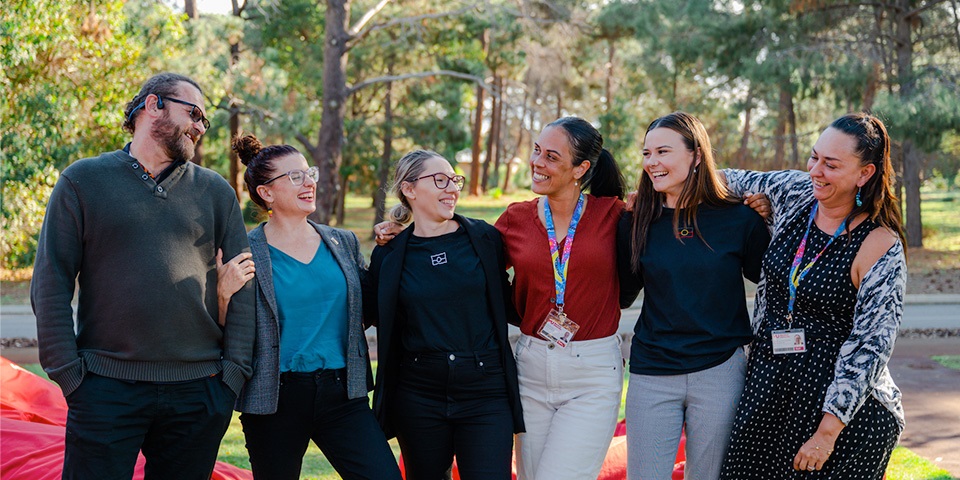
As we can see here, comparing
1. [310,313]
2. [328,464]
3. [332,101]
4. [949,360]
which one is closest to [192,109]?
[310,313]

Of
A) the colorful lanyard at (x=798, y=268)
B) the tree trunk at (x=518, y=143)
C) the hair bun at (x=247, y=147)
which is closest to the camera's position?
the colorful lanyard at (x=798, y=268)

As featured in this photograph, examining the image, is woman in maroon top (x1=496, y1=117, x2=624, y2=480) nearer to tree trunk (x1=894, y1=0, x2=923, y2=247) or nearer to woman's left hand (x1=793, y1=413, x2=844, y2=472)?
woman's left hand (x1=793, y1=413, x2=844, y2=472)

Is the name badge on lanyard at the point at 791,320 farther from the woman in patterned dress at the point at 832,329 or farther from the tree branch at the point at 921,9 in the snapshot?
the tree branch at the point at 921,9

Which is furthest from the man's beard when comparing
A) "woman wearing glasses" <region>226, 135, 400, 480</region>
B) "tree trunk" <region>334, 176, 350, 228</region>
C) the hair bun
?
"tree trunk" <region>334, 176, 350, 228</region>

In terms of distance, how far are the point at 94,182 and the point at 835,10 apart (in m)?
16.5

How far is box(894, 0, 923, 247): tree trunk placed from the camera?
14.9 metres

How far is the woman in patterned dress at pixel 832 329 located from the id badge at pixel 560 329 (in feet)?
2.23

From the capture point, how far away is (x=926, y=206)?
40781 mm

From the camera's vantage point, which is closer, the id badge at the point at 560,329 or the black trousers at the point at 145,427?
the black trousers at the point at 145,427

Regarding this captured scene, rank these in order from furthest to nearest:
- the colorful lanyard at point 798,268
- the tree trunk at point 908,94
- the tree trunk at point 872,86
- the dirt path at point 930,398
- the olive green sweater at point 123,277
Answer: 1. the tree trunk at point 872,86
2. the tree trunk at point 908,94
3. the dirt path at point 930,398
4. the colorful lanyard at point 798,268
5. the olive green sweater at point 123,277

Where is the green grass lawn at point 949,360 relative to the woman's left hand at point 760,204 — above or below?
below

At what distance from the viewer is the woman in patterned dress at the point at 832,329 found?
2930mm

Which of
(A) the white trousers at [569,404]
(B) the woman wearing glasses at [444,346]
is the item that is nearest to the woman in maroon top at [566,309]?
(A) the white trousers at [569,404]

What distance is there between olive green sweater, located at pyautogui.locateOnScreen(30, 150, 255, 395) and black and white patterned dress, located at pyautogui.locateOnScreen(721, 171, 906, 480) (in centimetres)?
197
